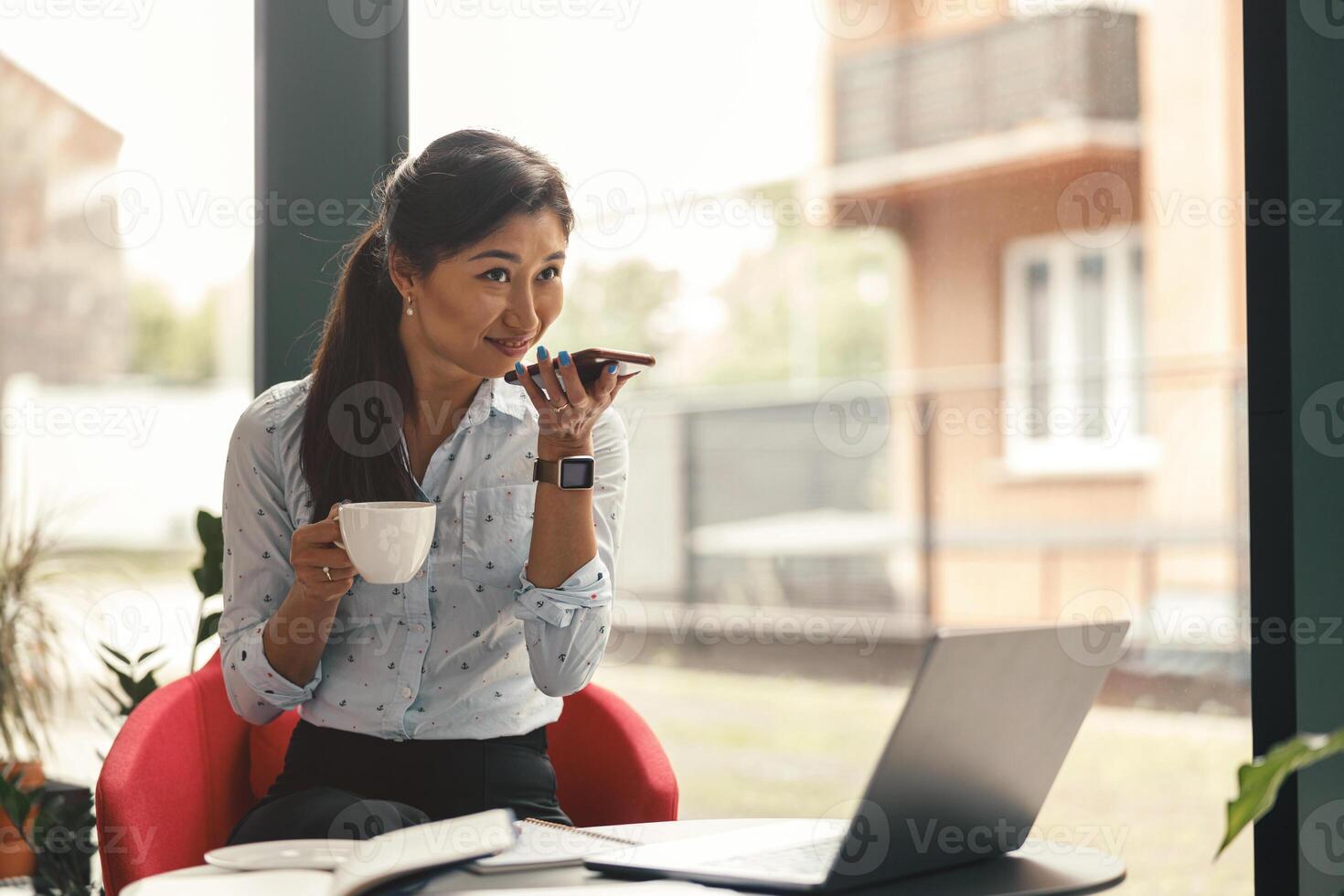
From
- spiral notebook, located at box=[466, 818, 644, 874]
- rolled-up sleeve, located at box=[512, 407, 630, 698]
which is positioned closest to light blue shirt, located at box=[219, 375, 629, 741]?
rolled-up sleeve, located at box=[512, 407, 630, 698]

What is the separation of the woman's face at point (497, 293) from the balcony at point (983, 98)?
135 centimetres

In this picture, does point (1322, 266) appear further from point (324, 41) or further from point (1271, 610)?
point (324, 41)

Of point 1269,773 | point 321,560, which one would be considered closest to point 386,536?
point 321,560

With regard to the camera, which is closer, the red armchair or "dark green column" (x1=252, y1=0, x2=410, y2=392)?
the red armchair

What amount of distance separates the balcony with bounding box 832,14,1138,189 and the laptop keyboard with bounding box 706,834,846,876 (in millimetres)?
1779

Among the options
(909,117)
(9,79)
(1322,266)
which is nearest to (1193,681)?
(1322,266)

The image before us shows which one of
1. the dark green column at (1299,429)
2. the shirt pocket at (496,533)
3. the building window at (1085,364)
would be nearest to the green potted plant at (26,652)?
the shirt pocket at (496,533)

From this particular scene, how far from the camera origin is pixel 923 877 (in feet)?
3.20

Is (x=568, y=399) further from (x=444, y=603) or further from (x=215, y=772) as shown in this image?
(x=215, y=772)

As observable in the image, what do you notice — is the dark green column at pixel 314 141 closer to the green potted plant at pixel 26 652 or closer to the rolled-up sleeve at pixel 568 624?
the green potted plant at pixel 26 652

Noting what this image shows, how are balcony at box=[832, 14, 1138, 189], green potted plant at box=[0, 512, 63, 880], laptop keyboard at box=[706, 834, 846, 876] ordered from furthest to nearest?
balcony at box=[832, 14, 1138, 189] < green potted plant at box=[0, 512, 63, 880] < laptop keyboard at box=[706, 834, 846, 876]

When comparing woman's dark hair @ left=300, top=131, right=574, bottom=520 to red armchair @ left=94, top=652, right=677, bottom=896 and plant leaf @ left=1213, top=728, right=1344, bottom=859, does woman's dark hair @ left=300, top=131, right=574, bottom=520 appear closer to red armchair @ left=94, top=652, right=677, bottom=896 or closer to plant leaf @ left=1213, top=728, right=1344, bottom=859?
red armchair @ left=94, top=652, right=677, bottom=896

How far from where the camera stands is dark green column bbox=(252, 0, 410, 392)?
2.14 metres

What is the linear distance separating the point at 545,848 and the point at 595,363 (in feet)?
1.80
